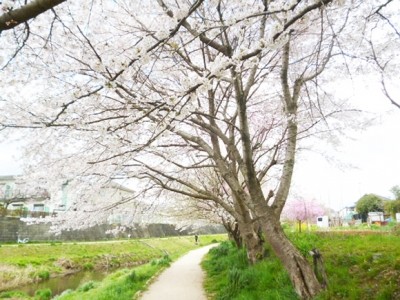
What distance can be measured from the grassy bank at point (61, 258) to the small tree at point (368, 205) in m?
22.5

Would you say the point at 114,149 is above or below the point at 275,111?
below

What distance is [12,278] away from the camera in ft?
53.7

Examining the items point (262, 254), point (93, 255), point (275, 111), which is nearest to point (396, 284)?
point (262, 254)

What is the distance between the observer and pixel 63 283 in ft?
57.1

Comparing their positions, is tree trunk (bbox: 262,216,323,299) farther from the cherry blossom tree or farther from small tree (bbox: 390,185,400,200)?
small tree (bbox: 390,185,400,200)

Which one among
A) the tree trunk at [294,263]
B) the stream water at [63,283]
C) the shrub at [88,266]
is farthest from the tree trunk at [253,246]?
the shrub at [88,266]

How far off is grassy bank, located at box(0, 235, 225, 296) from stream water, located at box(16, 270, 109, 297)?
1.71 ft

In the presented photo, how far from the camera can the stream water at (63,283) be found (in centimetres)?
1561

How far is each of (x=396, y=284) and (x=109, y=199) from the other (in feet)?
25.7

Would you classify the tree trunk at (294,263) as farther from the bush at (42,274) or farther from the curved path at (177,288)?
the bush at (42,274)

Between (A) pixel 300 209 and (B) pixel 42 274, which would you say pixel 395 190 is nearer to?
(A) pixel 300 209

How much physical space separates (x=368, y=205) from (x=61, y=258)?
31395mm

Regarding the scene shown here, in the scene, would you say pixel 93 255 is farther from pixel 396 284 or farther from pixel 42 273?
pixel 396 284

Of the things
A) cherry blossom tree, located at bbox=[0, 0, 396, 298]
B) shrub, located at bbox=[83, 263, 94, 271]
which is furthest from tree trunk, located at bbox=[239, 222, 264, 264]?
shrub, located at bbox=[83, 263, 94, 271]
